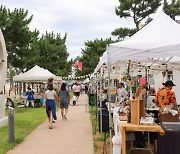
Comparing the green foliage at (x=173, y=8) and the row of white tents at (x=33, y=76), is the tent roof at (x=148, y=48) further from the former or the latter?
the green foliage at (x=173, y=8)

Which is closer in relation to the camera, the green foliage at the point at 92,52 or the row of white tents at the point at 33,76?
the row of white tents at the point at 33,76

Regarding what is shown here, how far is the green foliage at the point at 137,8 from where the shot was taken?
36.1m

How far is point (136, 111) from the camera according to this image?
6734 mm

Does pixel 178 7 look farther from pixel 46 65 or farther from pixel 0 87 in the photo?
pixel 0 87

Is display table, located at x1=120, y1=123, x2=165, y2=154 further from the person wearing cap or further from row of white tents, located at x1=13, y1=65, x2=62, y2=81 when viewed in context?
row of white tents, located at x1=13, y1=65, x2=62, y2=81

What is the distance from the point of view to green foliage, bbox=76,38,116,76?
5772 centimetres

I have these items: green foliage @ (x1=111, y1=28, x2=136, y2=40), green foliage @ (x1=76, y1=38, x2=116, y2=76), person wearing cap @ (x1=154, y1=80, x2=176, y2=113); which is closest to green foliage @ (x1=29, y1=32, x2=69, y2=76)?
green foliage @ (x1=76, y1=38, x2=116, y2=76)

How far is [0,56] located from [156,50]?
9968 mm

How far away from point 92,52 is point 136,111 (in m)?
53.5

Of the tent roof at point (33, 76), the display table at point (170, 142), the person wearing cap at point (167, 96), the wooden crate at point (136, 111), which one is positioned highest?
the tent roof at point (33, 76)

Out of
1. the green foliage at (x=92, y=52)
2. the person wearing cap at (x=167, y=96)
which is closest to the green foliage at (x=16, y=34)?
the person wearing cap at (x=167, y=96)

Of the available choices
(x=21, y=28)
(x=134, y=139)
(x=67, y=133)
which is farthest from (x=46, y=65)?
(x=134, y=139)

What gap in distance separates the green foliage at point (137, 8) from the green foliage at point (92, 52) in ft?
66.4

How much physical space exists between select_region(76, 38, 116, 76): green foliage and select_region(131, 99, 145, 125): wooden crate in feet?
164
